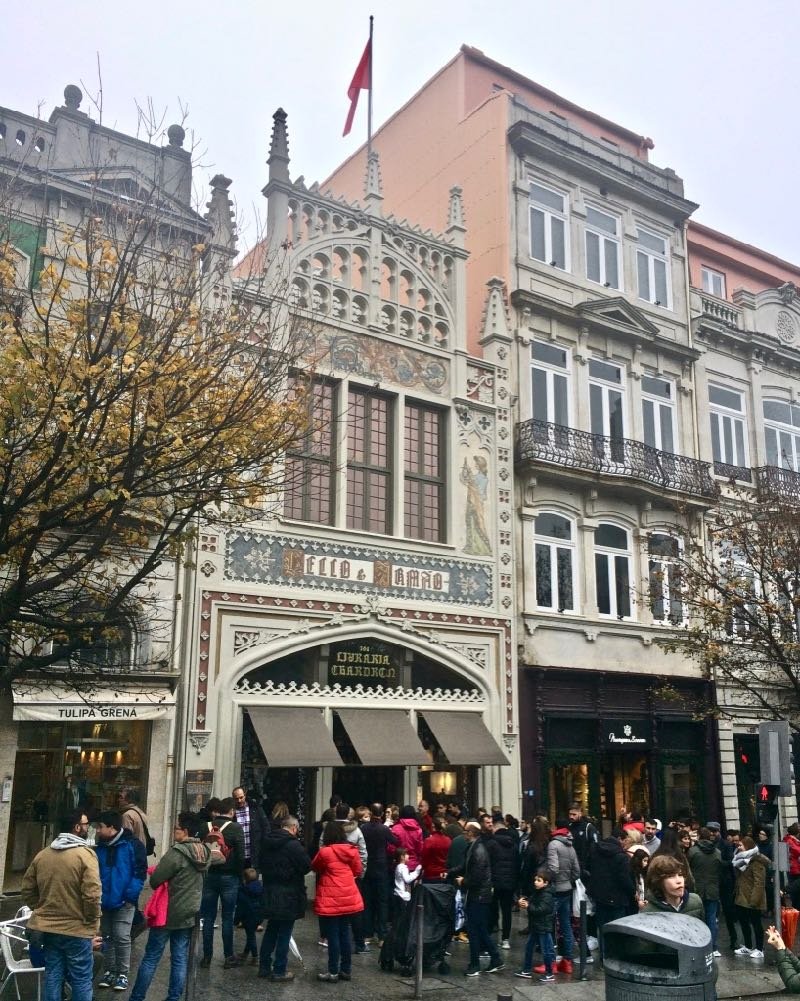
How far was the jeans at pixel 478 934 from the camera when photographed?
11.9 meters

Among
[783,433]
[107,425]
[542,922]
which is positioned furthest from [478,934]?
[783,433]

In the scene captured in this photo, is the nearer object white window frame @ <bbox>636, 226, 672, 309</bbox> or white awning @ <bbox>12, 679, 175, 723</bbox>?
white awning @ <bbox>12, 679, 175, 723</bbox>

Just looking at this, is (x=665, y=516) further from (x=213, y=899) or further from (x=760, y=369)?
(x=213, y=899)

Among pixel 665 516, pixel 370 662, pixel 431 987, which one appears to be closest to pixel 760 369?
pixel 665 516

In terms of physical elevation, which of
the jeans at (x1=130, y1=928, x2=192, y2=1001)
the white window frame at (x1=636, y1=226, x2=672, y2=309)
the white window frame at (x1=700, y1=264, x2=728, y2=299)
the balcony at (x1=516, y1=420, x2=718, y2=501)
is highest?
the white window frame at (x1=700, y1=264, x2=728, y2=299)

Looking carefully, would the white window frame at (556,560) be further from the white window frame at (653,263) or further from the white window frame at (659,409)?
the white window frame at (653,263)

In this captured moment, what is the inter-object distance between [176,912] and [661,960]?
183 inches

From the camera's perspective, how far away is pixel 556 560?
2358cm

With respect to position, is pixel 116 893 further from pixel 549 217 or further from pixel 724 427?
pixel 724 427

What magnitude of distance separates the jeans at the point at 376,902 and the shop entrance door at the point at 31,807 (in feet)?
18.5

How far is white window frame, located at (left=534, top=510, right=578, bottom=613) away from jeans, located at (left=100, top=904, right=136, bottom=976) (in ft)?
46.3

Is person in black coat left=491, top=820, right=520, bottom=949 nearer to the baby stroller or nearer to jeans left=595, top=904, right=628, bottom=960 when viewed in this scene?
the baby stroller

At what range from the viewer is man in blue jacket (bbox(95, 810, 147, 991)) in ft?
31.8

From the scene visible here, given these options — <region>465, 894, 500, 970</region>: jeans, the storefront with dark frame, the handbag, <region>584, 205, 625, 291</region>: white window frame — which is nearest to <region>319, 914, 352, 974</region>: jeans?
<region>465, 894, 500, 970</region>: jeans
